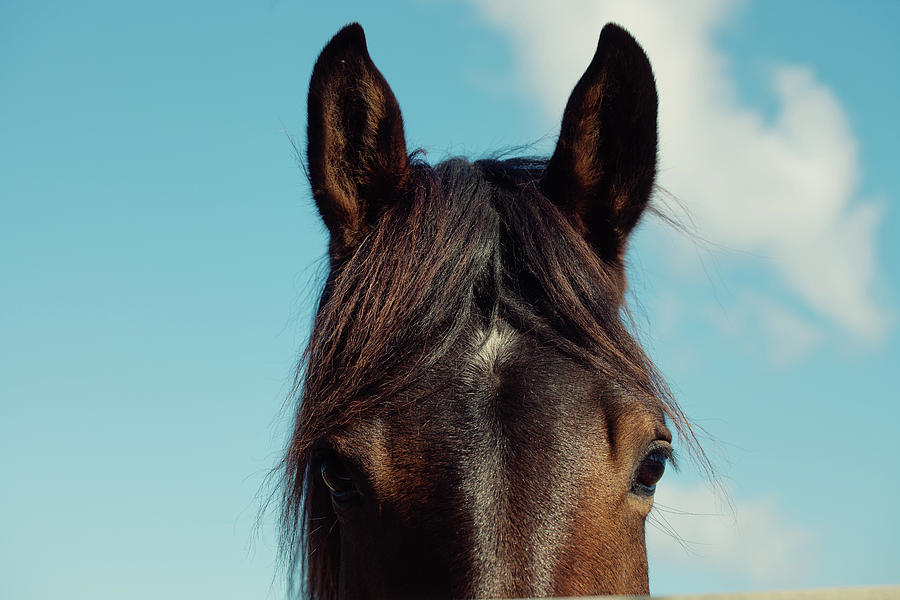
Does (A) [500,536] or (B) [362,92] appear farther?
(B) [362,92]

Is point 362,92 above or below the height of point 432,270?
above

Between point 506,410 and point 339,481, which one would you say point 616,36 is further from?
point 339,481

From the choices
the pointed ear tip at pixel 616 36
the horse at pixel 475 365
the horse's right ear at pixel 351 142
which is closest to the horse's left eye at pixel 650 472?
the horse at pixel 475 365

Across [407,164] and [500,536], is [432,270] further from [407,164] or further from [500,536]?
[500,536]

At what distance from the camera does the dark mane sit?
254 cm

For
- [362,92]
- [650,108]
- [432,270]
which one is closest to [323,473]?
[432,270]

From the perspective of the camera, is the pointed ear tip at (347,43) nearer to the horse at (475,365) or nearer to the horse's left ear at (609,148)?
the horse at (475,365)

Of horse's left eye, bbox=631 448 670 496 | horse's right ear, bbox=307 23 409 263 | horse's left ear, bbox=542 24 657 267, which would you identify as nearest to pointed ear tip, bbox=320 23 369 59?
horse's right ear, bbox=307 23 409 263

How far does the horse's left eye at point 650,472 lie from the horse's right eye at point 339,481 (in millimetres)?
939

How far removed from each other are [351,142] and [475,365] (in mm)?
1262

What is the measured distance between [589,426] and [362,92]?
1.68m

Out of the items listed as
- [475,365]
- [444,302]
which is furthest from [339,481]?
[444,302]

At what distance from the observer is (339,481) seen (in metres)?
2.47

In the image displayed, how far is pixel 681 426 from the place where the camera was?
9.02 feet
